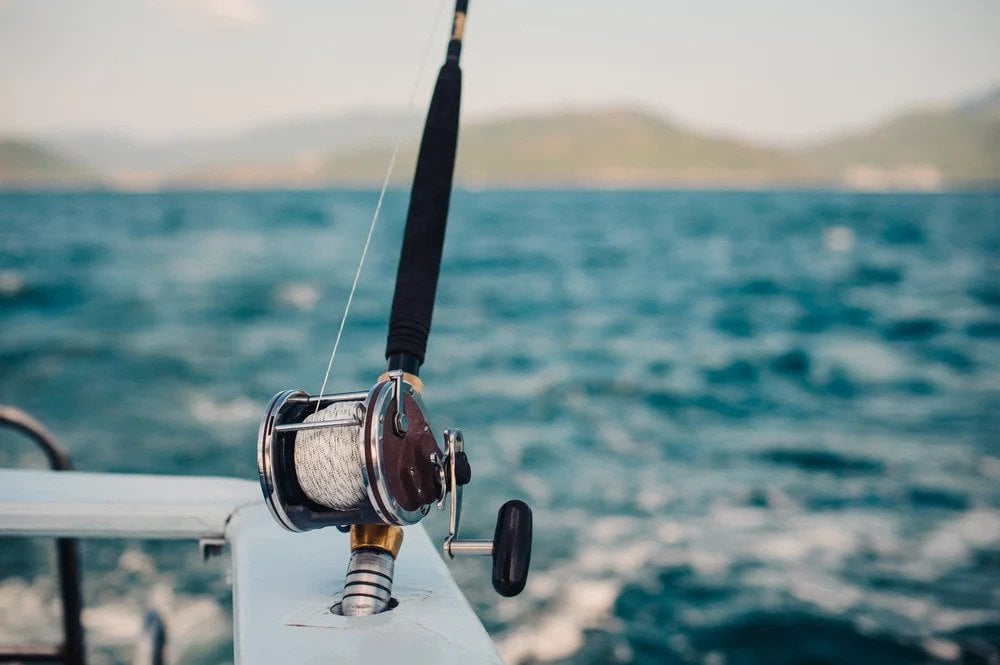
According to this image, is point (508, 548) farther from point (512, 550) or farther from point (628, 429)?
point (628, 429)

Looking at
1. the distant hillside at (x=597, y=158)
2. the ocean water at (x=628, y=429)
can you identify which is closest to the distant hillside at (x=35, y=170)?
the distant hillside at (x=597, y=158)

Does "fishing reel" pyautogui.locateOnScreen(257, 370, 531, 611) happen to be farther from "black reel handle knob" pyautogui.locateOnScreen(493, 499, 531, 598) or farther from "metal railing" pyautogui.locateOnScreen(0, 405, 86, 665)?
"metal railing" pyautogui.locateOnScreen(0, 405, 86, 665)

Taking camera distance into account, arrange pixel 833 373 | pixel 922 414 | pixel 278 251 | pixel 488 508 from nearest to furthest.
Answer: pixel 488 508, pixel 922 414, pixel 833 373, pixel 278 251

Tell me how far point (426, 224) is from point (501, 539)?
0.64 meters

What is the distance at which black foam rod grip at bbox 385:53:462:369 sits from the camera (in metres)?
1.60

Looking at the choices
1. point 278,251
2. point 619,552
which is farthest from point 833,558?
point 278,251

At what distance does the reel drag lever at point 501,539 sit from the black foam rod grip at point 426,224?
224mm

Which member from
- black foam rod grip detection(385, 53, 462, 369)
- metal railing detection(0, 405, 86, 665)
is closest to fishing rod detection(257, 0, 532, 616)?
black foam rod grip detection(385, 53, 462, 369)

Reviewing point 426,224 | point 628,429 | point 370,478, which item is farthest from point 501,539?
point 628,429

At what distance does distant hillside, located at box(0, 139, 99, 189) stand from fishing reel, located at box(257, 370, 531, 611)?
129099 millimetres

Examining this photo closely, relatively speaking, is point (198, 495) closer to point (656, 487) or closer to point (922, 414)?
point (656, 487)

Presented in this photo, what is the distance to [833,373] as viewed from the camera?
35.9 ft

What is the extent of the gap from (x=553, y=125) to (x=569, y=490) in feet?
457

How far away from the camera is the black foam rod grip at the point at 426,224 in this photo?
1603 mm
